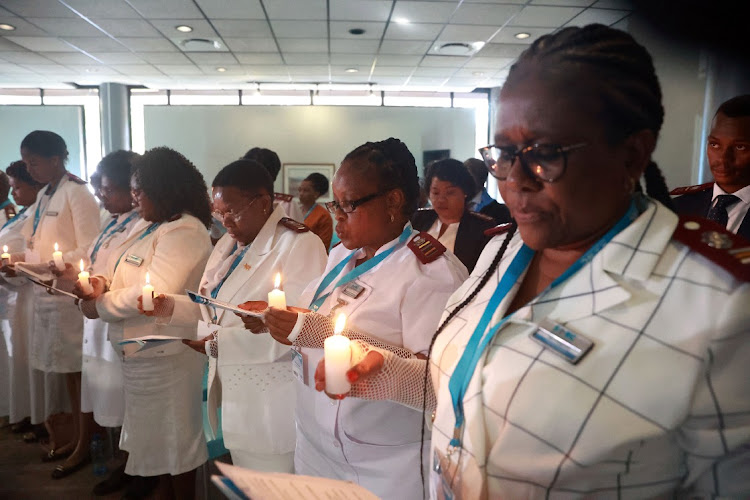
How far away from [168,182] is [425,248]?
5.52 feet

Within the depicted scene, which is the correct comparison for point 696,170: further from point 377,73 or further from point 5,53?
point 5,53

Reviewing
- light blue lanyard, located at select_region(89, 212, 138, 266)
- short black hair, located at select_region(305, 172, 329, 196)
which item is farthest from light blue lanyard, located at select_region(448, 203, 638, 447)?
A: short black hair, located at select_region(305, 172, 329, 196)

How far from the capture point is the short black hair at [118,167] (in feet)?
10.0

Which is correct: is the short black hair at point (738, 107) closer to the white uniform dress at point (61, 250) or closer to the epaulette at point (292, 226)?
the epaulette at point (292, 226)

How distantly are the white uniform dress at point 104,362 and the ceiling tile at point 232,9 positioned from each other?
12.9 ft

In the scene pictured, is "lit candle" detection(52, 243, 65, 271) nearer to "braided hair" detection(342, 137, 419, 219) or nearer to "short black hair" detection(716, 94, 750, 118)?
"braided hair" detection(342, 137, 419, 219)

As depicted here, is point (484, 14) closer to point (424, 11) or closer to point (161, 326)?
→ point (424, 11)

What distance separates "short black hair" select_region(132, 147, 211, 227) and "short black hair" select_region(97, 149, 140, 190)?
387mm

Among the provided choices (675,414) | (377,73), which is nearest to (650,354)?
(675,414)

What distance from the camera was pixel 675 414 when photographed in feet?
2.46

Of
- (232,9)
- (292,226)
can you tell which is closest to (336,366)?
(292,226)

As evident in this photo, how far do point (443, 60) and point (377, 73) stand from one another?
5.04 feet

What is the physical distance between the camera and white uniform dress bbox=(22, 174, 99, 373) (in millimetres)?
3391

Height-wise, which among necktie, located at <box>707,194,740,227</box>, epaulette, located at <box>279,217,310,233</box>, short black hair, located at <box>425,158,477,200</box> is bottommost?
epaulette, located at <box>279,217,310,233</box>
